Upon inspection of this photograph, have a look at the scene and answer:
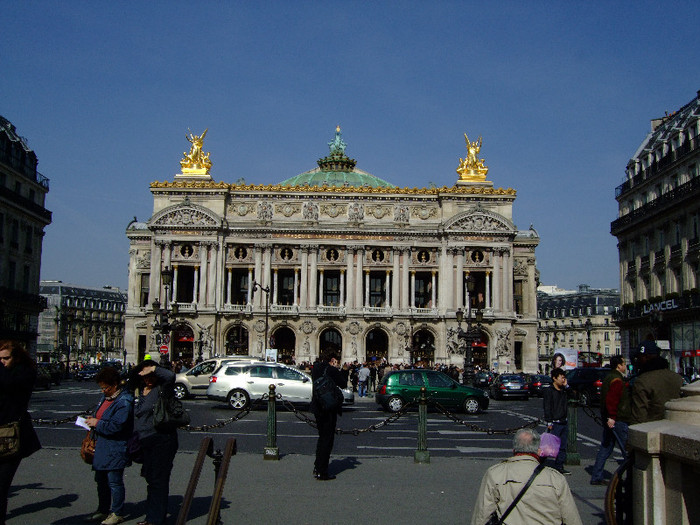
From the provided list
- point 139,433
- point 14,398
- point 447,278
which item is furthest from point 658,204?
point 14,398

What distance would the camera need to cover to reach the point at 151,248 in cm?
7038

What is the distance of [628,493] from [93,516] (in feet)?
21.6

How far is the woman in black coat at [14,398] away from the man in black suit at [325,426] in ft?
17.1

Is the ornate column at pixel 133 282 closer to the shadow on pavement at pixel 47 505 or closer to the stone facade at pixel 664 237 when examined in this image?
the stone facade at pixel 664 237

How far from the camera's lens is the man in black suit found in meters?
12.9

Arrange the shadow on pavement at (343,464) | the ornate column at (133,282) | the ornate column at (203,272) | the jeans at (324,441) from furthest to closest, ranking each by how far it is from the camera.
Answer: the ornate column at (133,282), the ornate column at (203,272), the shadow on pavement at (343,464), the jeans at (324,441)

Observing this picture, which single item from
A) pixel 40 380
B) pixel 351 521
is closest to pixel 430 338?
pixel 40 380

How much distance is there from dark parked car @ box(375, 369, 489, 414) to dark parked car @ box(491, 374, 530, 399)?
1014 centimetres

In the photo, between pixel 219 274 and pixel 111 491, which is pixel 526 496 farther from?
pixel 219 274

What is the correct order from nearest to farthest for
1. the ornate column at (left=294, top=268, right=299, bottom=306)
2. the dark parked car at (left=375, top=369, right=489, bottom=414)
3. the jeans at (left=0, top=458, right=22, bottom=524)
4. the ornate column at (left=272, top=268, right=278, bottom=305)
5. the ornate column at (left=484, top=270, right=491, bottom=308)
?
1. the jeans at (left=0, top=458, right=22, bottom=524)
2. the dark parked car at (left=375, top=369, right=489, bottom=414)
3. the ornate column at (left=484, top=270, right=491, bottom=308)
4. the ornate column at (left=272, top=268, right=278, bottom=305)
5. the ornate column at (left=294, top=268, right=299, bottom=306)

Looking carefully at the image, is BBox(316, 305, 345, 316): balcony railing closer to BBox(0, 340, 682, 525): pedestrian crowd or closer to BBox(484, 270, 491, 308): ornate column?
BBox(484, 270, 491, 308): ornate column

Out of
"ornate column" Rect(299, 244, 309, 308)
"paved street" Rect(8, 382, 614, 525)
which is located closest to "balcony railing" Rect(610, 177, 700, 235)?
"ornate column" Rect(299, 244, 309, 308)

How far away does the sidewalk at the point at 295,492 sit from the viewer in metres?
10.2

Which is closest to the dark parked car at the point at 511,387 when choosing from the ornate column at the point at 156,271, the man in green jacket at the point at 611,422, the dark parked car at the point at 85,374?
the man in green jacket at the point at 611,422
